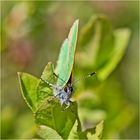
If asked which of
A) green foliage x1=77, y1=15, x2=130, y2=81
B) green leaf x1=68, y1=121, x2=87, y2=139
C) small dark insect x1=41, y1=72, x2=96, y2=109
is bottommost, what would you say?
green leaf x1=68, y1=121, x2=87, y2=139

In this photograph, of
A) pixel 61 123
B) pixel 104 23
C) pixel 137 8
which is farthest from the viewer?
pixel 137 8

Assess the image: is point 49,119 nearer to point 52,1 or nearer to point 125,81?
point 52,1

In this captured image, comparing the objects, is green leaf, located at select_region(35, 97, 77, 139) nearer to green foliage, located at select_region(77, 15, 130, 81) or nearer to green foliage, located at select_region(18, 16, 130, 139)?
green foliage, located at select_region(18, 16, 130, 139)

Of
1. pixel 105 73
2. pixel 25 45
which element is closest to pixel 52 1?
pixel 25 45

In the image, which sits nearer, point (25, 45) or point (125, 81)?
point (25, 45)

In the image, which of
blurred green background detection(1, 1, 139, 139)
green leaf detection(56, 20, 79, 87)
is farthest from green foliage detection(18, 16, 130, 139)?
blurred green background detection(1, 1, 139, 139)

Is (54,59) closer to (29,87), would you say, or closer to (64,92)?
(64,92)

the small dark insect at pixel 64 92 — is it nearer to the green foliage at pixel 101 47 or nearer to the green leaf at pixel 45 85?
the green leaf at pixel 45 85

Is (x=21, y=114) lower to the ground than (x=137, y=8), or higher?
lower
